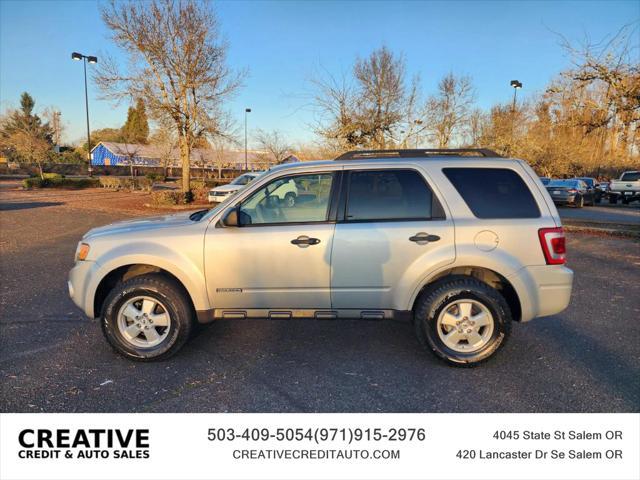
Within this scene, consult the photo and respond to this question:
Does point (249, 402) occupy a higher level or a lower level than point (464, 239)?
lower

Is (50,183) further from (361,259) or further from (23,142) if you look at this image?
(361,259)

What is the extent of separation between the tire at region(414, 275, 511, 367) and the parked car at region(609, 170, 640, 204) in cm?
2661

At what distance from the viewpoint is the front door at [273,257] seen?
376 centimetres

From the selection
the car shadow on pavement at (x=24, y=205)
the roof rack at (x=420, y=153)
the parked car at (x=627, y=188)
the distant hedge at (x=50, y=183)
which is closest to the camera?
the roof rack at (x=420, y=153)

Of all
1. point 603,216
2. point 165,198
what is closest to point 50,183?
point 165,198

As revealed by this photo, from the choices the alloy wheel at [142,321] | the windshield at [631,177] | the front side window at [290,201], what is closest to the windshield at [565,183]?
the windshield at [631,177]

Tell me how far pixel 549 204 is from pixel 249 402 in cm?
312

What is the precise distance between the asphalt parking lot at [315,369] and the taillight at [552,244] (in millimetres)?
994

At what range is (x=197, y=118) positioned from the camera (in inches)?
710

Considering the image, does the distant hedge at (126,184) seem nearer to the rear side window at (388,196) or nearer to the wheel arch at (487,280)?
the rear side window at (388,196)

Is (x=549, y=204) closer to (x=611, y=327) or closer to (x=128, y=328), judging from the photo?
(x=611, y=327)

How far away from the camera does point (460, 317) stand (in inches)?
147

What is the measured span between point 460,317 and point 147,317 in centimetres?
284

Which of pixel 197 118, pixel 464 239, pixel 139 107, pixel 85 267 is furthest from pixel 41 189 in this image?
pixel 464 239
